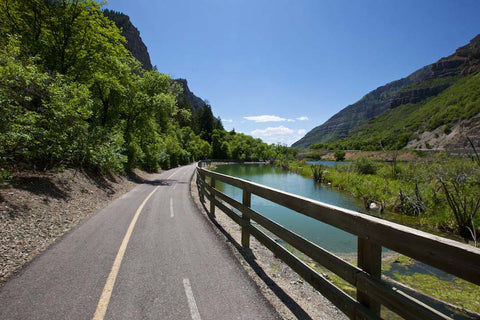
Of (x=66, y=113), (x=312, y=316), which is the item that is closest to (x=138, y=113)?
(x=66, y=113)

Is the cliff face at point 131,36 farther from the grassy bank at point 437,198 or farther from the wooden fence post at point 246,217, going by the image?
the wooden fence post at point 246,217

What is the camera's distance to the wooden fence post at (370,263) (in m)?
2.16

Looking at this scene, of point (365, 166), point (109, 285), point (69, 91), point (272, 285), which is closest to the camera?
point (109, 285)

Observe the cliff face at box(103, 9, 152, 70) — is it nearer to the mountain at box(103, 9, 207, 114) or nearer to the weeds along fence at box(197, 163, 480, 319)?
the mountain at box(103, 9, 207, 114)

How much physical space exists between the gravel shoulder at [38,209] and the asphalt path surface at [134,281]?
0.39 meters

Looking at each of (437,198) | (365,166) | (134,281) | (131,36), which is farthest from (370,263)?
(131,36)

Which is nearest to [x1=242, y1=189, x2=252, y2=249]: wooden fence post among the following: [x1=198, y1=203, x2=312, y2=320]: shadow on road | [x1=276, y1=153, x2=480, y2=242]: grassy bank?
[x1=198, y1=203, x2=312, y2=320]: shadow on road

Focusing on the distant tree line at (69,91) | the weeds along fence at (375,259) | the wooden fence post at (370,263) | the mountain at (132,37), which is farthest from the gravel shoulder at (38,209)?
the mountain at (132,37)

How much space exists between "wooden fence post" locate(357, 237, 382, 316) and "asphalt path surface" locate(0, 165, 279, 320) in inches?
48.5

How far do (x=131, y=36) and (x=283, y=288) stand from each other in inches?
5688

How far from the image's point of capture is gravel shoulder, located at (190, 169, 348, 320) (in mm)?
3207

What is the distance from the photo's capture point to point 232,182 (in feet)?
20.3

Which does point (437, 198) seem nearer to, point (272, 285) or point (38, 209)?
point (272, 285)

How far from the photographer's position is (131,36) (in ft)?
393
